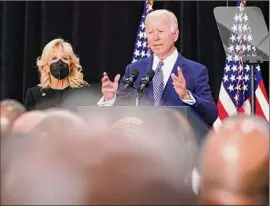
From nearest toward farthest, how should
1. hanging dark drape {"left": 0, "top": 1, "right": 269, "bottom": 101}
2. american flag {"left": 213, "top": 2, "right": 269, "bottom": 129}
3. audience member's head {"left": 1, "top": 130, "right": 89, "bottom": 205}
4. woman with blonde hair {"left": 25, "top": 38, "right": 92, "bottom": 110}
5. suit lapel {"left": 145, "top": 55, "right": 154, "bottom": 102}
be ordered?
audience member's head {"left": 1, "top": 130, "right": 89, "bottom": 205}, suit lapel {"left": 145, "top": 55, "right": 154, "bottom": 102}, woman with blonde hair {"left": 25, "top": 38, "right": 92, "bottom": 110}, american flag {"left": 213, "top": 2, "right": 269, "bottom": 129}, hanging dark drape {"left": 0, "top": 1, "right": 269, "bottom": 101}

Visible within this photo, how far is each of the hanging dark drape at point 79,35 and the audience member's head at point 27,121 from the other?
12.5 feet

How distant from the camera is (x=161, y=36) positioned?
2.54 metres

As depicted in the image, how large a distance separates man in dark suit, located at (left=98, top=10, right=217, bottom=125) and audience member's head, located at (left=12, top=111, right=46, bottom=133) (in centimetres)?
143

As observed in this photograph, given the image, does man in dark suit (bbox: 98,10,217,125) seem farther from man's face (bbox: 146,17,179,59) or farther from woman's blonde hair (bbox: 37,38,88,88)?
woman's blonde hair (bbox: 37,38,88,88)

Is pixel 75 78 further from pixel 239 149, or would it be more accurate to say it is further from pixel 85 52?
pixel 239 149

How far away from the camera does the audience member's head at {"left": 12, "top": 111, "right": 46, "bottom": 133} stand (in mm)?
315

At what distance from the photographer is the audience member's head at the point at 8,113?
0.33 metres

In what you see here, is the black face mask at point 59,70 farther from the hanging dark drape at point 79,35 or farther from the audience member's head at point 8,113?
the audience member's head at point 8,113

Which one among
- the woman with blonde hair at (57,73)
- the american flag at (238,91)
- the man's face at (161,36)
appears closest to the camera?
the man's face at (161,36)

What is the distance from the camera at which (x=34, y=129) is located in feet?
1.01

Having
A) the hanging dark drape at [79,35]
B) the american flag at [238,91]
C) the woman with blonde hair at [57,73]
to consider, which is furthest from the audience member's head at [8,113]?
the hanging dark drape at [79,35]

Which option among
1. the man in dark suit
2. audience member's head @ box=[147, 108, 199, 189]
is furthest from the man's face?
audience member's head @ box=[147, 108, 199, 189]

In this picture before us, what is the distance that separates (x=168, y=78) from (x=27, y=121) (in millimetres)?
2004

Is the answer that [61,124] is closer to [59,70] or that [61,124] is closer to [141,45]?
[59,70]
